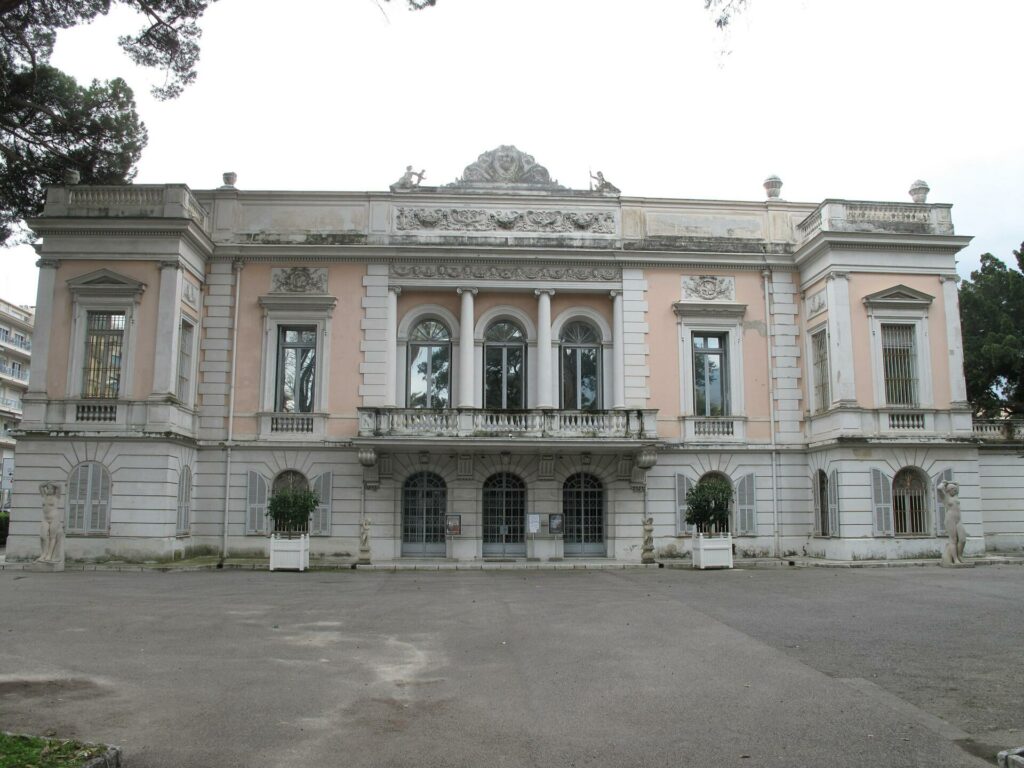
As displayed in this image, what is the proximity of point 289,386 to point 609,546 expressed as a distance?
10360 mm

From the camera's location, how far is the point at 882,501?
22.3m

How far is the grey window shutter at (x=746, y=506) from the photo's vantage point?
78.7ft

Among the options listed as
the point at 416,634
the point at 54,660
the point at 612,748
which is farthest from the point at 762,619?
the point at 54,660

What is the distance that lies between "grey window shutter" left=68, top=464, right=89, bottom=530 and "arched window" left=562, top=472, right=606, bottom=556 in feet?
41.7

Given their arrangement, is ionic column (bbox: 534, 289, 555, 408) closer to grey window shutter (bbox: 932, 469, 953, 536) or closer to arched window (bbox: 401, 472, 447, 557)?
arched window (bbox: 401, 472, 447, 557)

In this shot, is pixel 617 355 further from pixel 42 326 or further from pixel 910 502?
pixel 42 326

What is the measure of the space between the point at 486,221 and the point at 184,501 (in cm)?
1171

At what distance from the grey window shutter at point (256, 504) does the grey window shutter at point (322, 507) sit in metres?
1.41

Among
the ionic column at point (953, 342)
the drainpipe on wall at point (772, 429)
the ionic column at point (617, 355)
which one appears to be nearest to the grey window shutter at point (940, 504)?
the ionic column at point (953, 342)

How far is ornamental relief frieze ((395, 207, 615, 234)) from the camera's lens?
81.6ft

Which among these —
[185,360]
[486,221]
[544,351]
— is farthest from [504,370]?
[185,360]

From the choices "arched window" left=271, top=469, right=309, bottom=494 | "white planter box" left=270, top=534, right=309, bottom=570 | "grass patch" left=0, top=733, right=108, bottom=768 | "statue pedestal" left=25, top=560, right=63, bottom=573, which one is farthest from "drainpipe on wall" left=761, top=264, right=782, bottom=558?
"grass patch" left=0, top=733, right=108, bottom=768

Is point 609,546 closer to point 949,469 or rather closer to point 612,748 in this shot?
point 949,469

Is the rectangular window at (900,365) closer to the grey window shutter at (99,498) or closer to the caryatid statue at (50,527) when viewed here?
the grey window shutter at (99,498)
